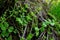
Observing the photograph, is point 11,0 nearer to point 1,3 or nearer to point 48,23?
point 1,3

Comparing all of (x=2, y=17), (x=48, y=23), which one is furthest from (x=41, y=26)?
(x=2, y=17)

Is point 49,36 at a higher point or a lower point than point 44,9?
lower

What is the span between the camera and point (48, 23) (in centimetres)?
236

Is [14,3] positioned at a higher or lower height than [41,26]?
higher

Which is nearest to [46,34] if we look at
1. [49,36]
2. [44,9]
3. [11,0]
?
[49,36]

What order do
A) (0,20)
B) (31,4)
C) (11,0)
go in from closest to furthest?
(0,20) < (11,0) < (31,4)

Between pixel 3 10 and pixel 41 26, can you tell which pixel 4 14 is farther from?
pixel 41 26

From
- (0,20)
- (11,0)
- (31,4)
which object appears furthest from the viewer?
(31,4)

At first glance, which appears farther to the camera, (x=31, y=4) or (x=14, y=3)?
(x=31, y=4)

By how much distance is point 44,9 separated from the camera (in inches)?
104

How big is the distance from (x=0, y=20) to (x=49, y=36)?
0.62 metres

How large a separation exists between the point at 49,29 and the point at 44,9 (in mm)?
368

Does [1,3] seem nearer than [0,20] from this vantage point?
No

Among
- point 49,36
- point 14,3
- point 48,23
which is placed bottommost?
point 49,36
